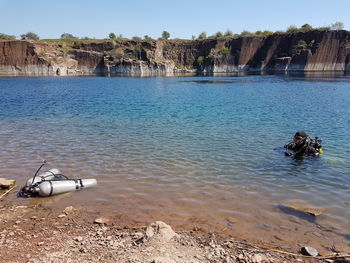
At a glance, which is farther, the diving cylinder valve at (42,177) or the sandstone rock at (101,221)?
the diving cylinder valve at (42,177)

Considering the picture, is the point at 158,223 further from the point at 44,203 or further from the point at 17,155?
the point at 17,155

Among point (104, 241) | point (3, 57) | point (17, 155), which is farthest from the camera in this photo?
point (3, 57)

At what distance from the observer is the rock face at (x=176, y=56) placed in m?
121

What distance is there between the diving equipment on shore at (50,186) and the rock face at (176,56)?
122401 millimetres

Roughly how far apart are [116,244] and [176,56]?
521 feet

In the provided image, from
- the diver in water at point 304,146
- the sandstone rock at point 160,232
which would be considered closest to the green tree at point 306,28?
the diver in water at point 304,146

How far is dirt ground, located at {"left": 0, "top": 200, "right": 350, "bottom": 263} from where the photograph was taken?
5.37 m

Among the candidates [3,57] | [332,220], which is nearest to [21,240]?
[332,220]

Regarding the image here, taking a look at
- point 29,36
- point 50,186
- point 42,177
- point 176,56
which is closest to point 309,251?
point 50,186

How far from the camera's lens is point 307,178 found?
1034 centimetres

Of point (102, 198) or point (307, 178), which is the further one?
point (307, 178)

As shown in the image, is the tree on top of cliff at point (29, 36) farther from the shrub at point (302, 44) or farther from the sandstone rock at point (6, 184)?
the sandstone rock at point (6, 184)

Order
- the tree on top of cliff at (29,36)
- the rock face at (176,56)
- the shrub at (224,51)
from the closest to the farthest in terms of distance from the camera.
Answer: the rock face at (176,56) → the shrub at (224,51) → the tree on top of cliff at (29,36)

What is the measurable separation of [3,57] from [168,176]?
13088 centimetres
